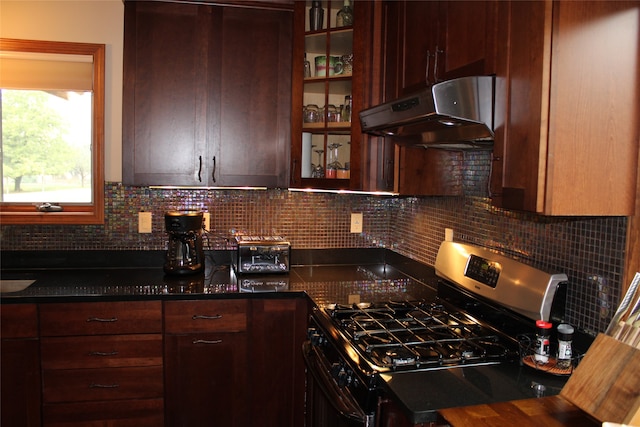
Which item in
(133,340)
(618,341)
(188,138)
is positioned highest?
(188,138)

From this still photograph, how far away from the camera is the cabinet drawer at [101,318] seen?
7.66ft

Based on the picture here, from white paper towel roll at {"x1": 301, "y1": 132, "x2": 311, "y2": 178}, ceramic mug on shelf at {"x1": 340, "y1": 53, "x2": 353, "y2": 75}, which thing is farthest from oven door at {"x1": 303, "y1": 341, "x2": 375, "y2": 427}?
ceramic mug on shelf at {"x1": 340, "y1": 53, "x2": 353, "y2": 75}

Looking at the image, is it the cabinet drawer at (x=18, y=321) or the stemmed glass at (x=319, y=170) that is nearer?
the cabinet drawer at (x=18, y=321)

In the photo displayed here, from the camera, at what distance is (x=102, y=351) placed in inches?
93.6

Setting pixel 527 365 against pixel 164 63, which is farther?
pixel 164 63

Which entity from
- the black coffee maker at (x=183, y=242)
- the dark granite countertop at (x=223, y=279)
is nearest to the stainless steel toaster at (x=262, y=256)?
the dark granite countertop at (x=223, y=279)

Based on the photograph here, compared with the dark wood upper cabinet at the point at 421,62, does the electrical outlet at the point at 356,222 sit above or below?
below

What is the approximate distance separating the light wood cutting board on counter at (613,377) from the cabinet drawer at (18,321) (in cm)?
209

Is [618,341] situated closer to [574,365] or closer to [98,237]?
[574,365]

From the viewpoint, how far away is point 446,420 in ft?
4.11

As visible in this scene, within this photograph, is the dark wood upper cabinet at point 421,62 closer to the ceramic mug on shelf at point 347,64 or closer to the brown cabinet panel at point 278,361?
the ceramic mug on shelf at point 347,64

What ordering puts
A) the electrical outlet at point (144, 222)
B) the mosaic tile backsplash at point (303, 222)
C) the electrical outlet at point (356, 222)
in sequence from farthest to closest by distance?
the electrical outlet at point (356, 222)
the electrical outlet at point (144, 222)
the mosaic tile backsplash at point (303, 222)

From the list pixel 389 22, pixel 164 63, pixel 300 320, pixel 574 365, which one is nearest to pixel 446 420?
pixel 574 365

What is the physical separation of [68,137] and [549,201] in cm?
248
